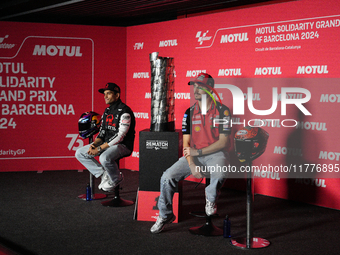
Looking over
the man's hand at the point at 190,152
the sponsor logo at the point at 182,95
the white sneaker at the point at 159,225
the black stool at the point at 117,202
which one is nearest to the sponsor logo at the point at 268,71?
the sponsor logo at the point at 182,95

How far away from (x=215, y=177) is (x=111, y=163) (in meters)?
1.37

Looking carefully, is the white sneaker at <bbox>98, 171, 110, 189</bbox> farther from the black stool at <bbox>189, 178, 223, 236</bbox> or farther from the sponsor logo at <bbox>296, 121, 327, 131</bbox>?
the sponsor logo at <bbox>296, 121, 327, 131</bbox>

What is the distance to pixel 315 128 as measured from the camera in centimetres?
434

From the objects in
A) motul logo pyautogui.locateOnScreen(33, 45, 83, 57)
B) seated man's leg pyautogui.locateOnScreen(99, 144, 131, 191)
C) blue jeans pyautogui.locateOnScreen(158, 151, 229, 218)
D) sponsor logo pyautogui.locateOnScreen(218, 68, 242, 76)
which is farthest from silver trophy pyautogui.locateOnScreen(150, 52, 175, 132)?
motul logo pyautogui.locateOnScreen(33, 45, 83, 57)

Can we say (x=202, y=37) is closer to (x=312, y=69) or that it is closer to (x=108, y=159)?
(x=312, y=69)

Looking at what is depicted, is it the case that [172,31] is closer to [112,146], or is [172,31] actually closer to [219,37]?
[219,37]

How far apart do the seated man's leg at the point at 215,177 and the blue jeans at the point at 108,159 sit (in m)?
1.23

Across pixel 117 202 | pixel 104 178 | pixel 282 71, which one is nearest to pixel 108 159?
pixel 104 178

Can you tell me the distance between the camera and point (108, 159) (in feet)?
13.5

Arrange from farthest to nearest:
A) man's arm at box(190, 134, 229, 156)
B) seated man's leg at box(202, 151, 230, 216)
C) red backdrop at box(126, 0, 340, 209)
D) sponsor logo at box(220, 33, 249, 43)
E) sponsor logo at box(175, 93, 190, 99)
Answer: sponsor logo at box(175, 93, 190, 99), sponsor logo at box(220, 33, 249, 43), red backdrop at box(126, 0, 340, 209), man's arm at box(190, 134, 229, 156), seated man's leg at box(202, 151, 230, 216)

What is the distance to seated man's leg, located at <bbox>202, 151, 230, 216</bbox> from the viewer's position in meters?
3.23

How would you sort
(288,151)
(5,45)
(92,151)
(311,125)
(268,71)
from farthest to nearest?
(5,45) → (268,71) → (288,151) → (311,125) → (92,151)

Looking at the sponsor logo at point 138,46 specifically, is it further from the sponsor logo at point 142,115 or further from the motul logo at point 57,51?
the sponsor logo at point 142,115

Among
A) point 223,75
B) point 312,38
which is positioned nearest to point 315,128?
point 312,38
